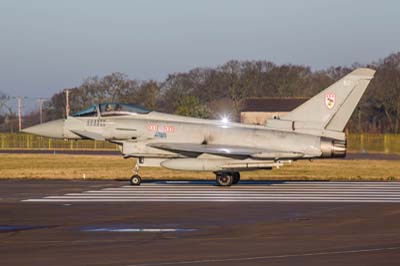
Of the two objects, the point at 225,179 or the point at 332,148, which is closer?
the point at 332,148

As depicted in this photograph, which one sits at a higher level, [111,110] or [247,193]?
[111,110]

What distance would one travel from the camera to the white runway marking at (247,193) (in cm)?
2131

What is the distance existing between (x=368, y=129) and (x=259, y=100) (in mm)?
13550

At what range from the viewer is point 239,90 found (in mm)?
108188
